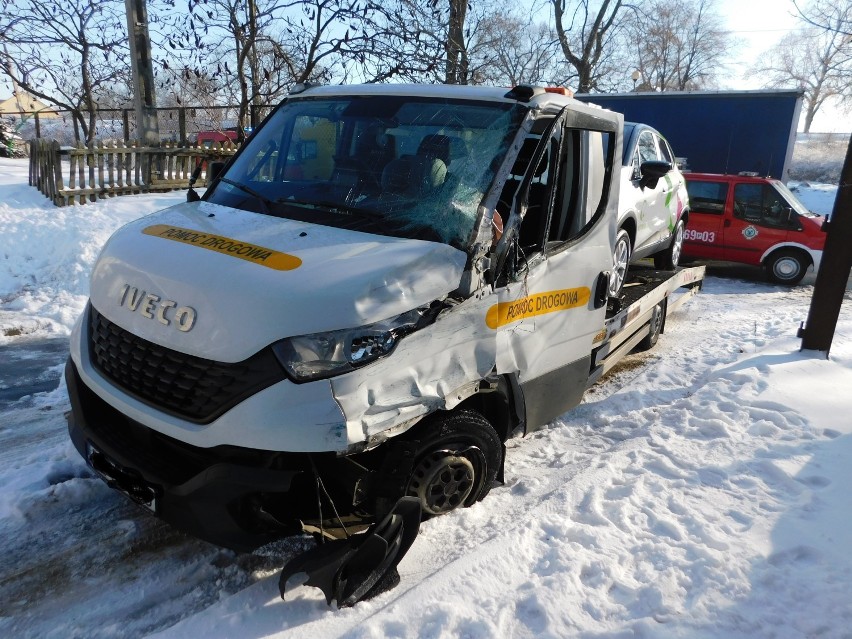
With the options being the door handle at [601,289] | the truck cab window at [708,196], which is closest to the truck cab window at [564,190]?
the door handle at [601,289]

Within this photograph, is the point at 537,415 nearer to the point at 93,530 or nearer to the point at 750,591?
the point at 750,591

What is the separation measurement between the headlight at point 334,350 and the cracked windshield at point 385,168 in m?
0.67

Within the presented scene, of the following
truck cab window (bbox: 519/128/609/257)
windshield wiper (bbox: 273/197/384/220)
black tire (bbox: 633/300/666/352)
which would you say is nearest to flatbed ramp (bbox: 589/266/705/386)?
black tire (bbox: 633/300/666/352)

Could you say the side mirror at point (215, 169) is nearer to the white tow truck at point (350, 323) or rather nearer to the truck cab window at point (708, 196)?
the white tow truck at point (350, 323)

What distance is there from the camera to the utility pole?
1194cm

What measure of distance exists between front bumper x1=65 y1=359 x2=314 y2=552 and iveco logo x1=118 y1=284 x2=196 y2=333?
0.53 m

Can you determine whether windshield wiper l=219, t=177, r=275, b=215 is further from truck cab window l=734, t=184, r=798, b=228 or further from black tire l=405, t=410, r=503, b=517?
truck cab window l=734, t=184, r=798, b=228

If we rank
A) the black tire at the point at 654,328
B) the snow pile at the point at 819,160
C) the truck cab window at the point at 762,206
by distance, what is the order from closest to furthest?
the black tire at the point at 654,328 → the truck cab window at the point at 762,206 → the snow pile at the point at 819,160


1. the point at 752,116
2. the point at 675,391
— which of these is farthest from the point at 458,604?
the point at 752,116

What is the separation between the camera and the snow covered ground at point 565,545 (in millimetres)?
2770

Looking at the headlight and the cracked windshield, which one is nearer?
the headlight

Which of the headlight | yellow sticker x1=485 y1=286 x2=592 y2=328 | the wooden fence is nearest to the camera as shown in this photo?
the headlight

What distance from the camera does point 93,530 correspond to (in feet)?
11.2

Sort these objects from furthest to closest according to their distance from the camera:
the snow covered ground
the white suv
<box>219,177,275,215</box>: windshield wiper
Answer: the white suv
<box>219,177,275,215</box>: windshield wiper
the snow covered ground
